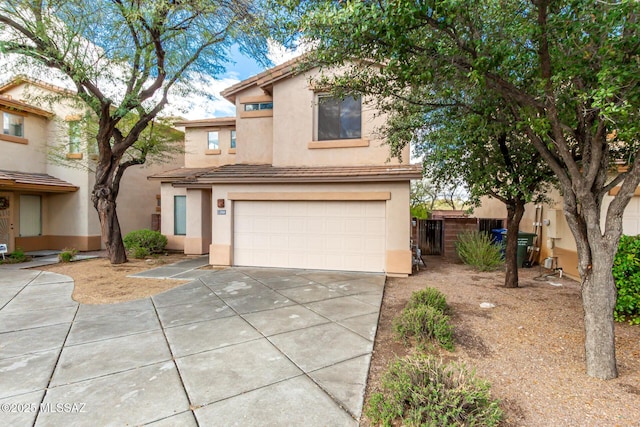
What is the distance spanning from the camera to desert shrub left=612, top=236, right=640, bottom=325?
4543 mm

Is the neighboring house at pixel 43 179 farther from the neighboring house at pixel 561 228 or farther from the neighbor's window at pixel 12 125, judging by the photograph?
the neighboring house at pixel 561 228

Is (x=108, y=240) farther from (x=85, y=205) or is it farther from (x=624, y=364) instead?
(x=624, y=364)

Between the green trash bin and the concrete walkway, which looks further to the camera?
the green trash bin

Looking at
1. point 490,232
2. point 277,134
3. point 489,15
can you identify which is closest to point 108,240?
point 277,134

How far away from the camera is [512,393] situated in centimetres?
295

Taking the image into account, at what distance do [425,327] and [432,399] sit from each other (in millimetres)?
1761

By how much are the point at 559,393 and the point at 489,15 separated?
181 inches

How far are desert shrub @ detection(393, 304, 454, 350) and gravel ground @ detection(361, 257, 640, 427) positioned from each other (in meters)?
0.18

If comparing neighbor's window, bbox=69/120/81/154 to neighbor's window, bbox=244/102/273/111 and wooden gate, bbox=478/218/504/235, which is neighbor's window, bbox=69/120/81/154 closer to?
neighbor's window, bbox=244/102/273/111

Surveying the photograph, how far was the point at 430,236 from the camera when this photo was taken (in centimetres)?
1234

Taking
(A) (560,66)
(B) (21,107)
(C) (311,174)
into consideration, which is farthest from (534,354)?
(B) (21,107)

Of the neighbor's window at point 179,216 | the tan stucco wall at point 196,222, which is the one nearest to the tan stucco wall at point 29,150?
the neighbor's window at point 179,216

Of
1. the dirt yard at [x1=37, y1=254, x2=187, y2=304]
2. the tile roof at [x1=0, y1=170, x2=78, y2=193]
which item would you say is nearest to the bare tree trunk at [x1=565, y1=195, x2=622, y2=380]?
the dirt yard at [x1=37, y1=254, x2=187, y2=304]

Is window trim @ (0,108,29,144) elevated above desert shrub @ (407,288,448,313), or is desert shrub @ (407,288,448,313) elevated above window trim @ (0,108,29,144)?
window trim @ (0,108,29,144)
